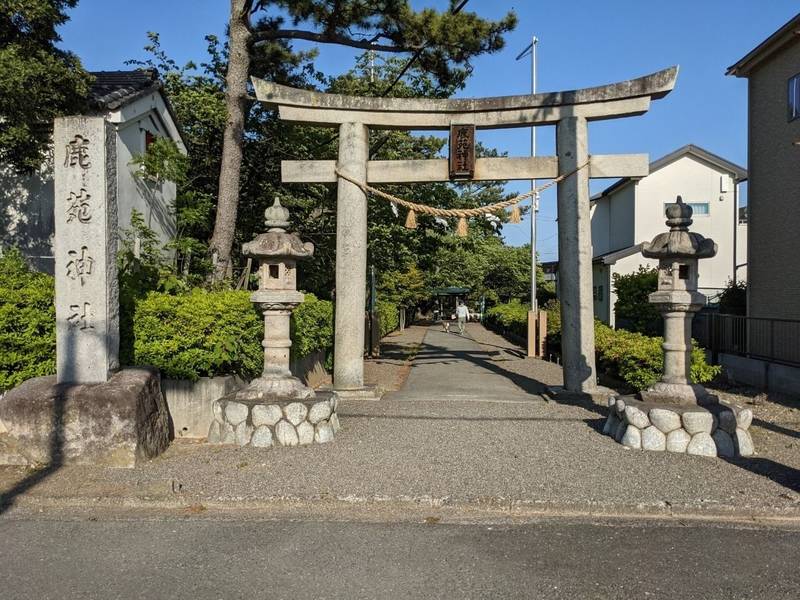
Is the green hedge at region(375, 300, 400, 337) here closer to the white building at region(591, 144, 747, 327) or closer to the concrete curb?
the white building at region(591, 144, 747, 327)

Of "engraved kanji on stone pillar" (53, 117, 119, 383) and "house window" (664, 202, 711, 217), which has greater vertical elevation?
"house window" (664, 202, 711, 217)

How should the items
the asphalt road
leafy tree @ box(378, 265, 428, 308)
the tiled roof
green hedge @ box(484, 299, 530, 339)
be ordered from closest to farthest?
the asphalt road, the tiled roof, green hedge @ box(484, 299, 530, 339), leafy tree @ box(378, 265, 428, 308)

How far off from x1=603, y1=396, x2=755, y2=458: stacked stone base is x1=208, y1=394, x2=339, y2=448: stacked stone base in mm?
3541

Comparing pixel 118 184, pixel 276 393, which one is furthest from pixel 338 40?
pixel 276 393

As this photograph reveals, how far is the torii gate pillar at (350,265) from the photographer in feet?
34.9

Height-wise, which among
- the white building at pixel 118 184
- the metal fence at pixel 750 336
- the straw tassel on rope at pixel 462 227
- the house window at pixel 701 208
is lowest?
the metal fence at pixel 750 336

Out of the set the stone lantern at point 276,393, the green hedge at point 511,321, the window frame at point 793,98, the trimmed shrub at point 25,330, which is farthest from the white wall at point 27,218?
the green hedge at point 511,321

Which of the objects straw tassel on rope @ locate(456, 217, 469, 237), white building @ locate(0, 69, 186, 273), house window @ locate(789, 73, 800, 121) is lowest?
straw tassel on rope @ locate(456, 217, 469, 237)

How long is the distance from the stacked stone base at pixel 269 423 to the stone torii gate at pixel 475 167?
10.9 ft

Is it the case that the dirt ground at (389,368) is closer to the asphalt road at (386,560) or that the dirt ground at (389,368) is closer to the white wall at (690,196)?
the asphalt road at (386,560)

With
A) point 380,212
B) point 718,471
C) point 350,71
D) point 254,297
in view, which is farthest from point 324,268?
point 718,471

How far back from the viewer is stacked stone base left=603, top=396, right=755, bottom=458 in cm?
671

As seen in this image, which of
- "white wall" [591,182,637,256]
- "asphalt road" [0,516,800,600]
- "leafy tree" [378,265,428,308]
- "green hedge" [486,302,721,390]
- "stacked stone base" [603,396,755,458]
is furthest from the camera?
"leafy tree" [378,265,428,308]

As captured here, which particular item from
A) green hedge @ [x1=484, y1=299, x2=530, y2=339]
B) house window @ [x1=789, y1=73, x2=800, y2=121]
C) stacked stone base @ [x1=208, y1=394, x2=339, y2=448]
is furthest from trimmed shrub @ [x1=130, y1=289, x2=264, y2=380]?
green hedge @ [x1=484, y1=299, x2=530, y2=339]
